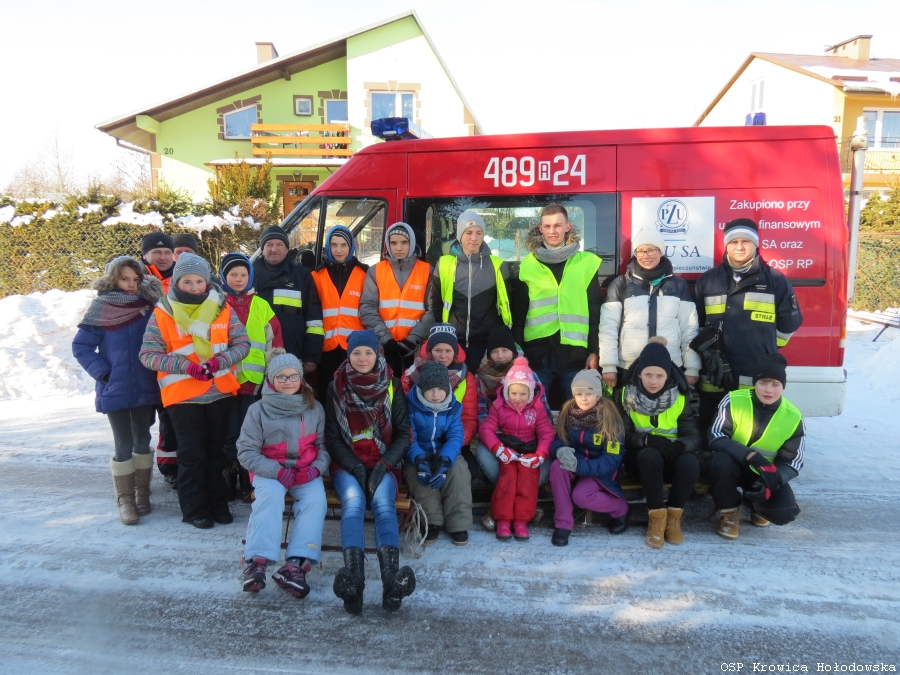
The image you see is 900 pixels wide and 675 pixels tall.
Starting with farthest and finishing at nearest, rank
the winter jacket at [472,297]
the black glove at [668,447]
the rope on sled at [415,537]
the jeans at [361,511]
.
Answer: the winter jacket at [472,297] < the black glove at [668,447] < the rope on sled at [415,537] < the jeans at [361,511]

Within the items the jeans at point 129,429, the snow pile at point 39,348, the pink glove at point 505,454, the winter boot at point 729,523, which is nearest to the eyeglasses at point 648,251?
the pink glove at point 505,454

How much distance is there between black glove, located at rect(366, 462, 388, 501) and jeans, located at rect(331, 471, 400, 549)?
0.02 meters

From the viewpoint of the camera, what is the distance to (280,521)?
327 cm

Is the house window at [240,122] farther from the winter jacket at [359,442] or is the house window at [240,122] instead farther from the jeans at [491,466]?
the jeans at [491,466]

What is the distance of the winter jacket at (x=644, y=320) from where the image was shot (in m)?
4.04

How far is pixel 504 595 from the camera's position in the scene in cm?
308

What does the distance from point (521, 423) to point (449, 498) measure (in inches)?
27.0

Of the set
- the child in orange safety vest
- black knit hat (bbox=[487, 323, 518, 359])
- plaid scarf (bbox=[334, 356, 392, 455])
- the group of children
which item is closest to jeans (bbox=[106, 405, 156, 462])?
the group of children

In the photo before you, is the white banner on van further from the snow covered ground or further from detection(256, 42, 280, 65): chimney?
detection(256, 42, 280, 65): chimney

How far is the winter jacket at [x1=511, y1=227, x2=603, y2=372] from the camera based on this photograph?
13.8 ft

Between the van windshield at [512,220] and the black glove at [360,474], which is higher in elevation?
the van windshield at [512,220]

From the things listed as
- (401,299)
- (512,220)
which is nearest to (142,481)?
(401,299)

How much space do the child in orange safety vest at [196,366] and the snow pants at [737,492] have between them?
315cm

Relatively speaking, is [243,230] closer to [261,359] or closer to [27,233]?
[27,233]
